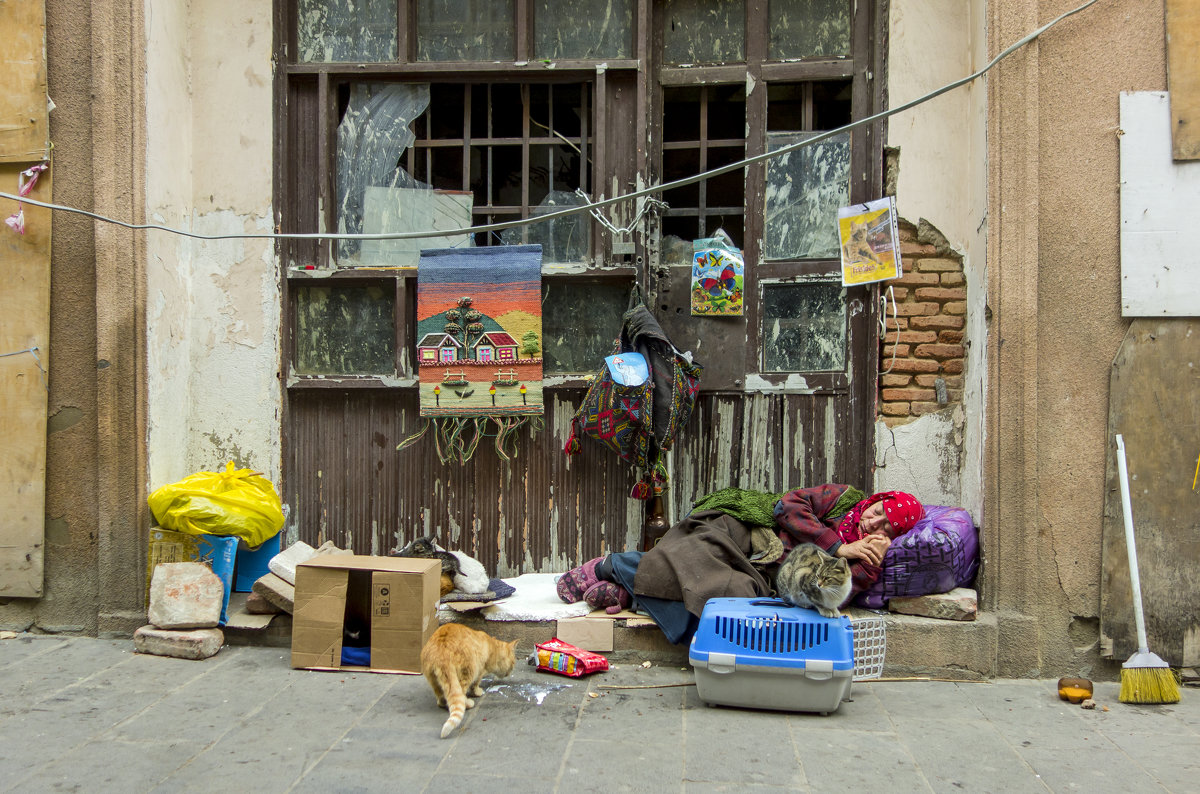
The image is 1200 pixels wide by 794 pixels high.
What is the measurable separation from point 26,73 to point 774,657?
4702 millimetres

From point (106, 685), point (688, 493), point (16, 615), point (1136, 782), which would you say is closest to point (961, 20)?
point (688, 493)

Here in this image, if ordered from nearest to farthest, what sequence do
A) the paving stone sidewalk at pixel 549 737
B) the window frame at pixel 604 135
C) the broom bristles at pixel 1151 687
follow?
the paving stone sidewalk at pixel 549 737 → the broom bristles at pixel 1151 687 → the window frame at pixel 604 135

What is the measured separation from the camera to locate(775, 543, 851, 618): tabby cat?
3324 millimetres

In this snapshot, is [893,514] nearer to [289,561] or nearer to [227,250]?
[289,561]

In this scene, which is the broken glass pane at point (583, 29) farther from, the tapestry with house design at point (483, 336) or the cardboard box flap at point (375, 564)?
the cardboard box flap at point (375, 564)

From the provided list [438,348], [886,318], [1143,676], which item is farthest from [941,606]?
[438,348]

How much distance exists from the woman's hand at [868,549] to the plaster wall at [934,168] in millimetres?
592

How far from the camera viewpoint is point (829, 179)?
15.2 ft

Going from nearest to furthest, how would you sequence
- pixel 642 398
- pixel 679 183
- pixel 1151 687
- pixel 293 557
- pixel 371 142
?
1. pixel 1151 687
2. pixel 679 183
3. pixel 642 398
4. pixel 293 557
5. pixel 371 142

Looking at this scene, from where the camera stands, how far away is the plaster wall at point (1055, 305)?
3994mm

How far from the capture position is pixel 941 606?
13.0 feet

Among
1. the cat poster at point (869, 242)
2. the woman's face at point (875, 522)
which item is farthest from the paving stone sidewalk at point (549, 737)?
the cat poster at point (869, 242)

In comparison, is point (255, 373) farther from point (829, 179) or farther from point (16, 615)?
point (829, 179)

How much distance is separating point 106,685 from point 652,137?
3.80 metres
